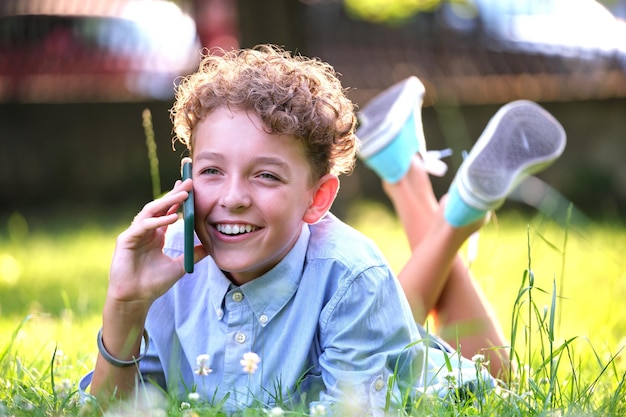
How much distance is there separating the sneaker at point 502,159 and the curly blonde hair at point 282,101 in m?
0.76

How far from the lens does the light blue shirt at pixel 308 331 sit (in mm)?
2281

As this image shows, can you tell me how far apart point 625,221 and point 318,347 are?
5.21m

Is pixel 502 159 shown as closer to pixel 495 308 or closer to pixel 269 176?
pixel 495 308

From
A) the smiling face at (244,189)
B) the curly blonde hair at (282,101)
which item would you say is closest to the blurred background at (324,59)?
the curly blonde hair at (282,101)

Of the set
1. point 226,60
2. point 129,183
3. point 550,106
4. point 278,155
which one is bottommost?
point 129,183

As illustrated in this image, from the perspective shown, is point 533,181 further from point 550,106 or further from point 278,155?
point 278,155

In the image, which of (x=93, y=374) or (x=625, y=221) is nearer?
(x=93, y=374)

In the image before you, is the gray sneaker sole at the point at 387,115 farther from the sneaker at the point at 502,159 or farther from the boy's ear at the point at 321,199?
the boy's ear at the point at 321,199

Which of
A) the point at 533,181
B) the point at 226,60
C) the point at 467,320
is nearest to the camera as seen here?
the point at 226,60

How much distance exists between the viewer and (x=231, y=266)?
2305 mm

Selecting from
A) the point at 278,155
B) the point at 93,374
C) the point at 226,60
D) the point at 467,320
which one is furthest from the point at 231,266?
the point at 467,320

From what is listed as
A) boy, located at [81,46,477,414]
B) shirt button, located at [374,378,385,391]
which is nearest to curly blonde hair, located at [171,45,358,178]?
boy, located at [81,46,477,414]

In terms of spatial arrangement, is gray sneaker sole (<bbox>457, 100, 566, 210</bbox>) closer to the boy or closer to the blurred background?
the boy

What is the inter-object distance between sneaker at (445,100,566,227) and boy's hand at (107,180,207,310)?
3.90ft
